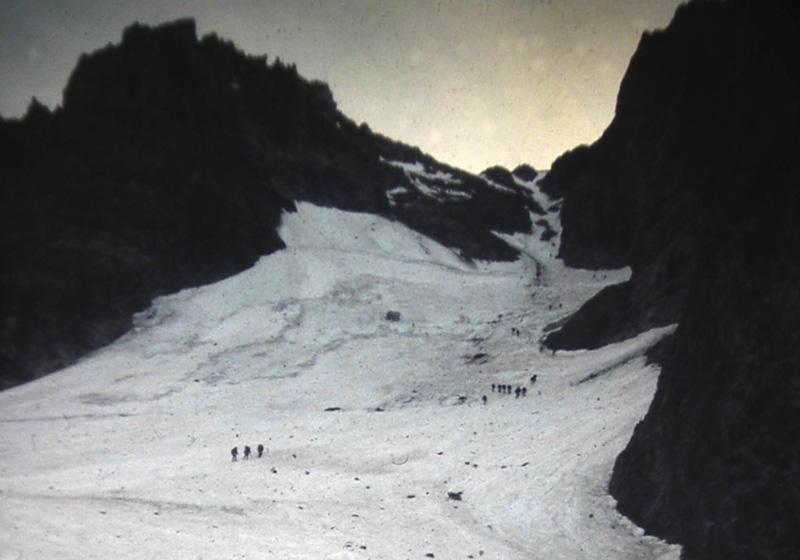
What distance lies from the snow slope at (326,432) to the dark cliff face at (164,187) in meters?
4.87

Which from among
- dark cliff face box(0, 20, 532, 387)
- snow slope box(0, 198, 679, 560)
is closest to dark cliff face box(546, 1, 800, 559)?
snow slope box(0, 198, 679, 560)

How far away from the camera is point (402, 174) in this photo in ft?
372

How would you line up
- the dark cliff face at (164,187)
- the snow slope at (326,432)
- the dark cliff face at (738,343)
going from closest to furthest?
the dark cliff face at (738,343) < the snow slope at (326,432) < the dark cliff face at (164,187)

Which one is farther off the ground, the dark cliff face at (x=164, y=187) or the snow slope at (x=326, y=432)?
the dark cliff face at (x=164, y=187)

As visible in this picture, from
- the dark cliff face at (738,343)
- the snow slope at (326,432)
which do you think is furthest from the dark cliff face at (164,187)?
the dark cliff face at (738,343)

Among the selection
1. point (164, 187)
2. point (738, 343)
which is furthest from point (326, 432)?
point (164, 187)

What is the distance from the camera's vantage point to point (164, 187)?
69750 millimetres

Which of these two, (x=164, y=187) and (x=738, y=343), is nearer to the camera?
(x=738, y=343)

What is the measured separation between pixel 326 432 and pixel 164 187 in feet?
167

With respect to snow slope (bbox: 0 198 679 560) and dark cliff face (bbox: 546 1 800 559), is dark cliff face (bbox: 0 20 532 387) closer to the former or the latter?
snow slope (bbox: 0 198 679 560)

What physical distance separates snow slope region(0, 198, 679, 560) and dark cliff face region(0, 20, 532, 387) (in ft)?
16.0

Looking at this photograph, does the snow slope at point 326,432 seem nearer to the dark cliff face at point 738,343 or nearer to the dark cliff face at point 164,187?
the dark cliff face at point 738,343

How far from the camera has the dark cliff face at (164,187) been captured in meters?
50.4

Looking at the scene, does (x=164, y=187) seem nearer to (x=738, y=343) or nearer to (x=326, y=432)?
(x=326, y=432)
